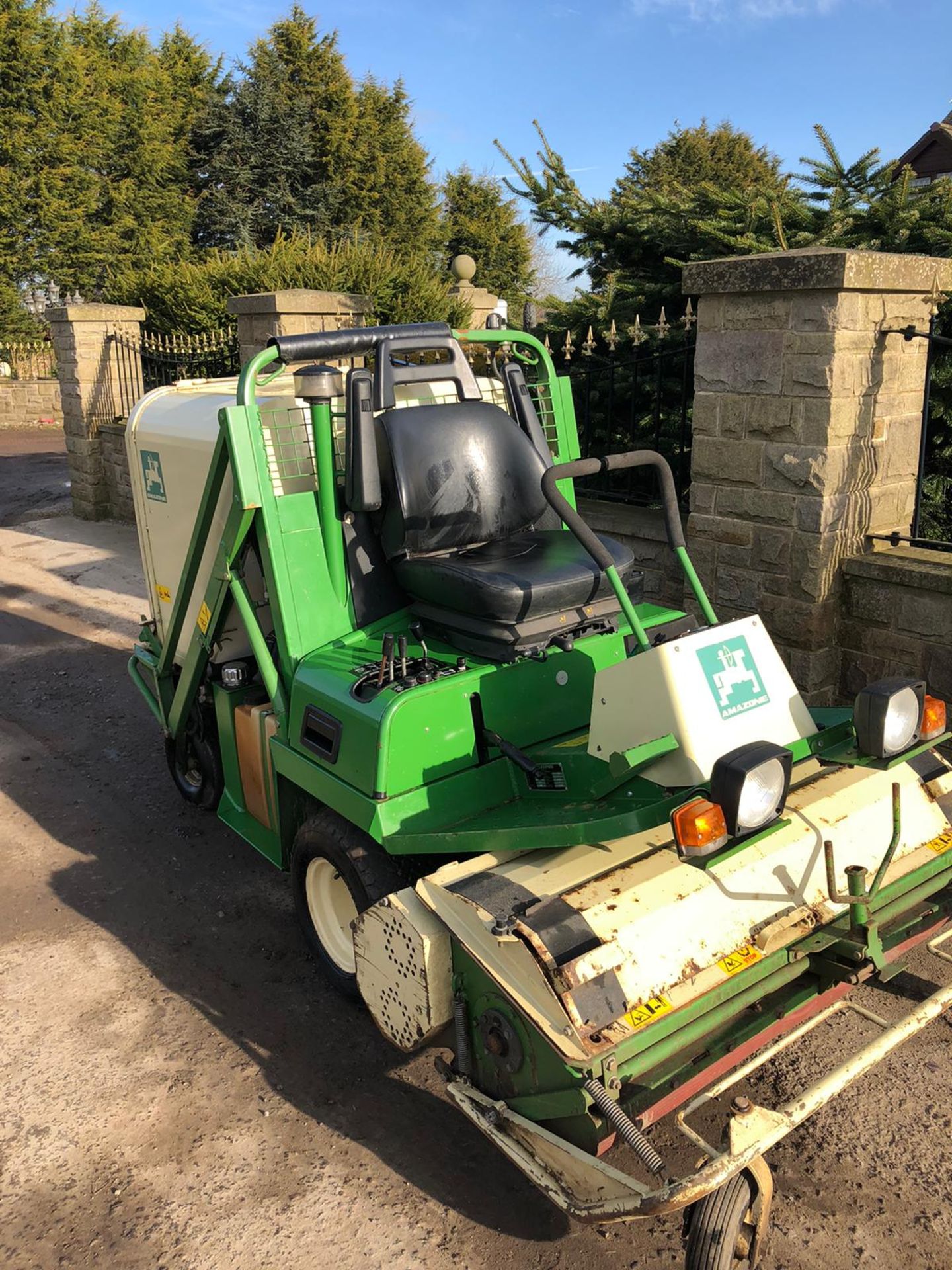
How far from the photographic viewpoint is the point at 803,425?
4.30 metres

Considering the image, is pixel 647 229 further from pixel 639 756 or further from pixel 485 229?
pixel 485 229

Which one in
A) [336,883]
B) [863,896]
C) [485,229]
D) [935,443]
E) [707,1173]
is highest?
[485,229]

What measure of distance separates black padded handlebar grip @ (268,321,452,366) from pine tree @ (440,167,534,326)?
28014 mm

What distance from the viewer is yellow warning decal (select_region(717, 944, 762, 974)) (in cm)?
236

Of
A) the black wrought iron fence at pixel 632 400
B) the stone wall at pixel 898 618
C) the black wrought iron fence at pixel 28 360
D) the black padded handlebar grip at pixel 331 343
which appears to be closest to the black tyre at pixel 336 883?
the black padded handlebar grip at pixel 331 343

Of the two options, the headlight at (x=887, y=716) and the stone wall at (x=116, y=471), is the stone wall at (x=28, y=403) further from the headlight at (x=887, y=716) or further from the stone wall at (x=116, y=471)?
the headlight at (x=887, y=716)

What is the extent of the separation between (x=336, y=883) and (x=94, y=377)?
954 cm

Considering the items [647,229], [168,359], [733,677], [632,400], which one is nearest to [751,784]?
[733,677]

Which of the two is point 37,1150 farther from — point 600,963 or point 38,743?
point 38,743

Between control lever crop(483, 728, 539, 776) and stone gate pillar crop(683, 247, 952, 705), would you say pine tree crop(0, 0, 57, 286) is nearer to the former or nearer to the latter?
stone gate pillar crop(683, 247, 952, 705)

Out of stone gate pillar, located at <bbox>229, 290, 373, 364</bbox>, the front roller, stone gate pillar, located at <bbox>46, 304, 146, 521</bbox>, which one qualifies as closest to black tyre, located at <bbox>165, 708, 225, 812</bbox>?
the front roller

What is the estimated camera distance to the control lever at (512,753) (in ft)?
9.76

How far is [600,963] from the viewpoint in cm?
221

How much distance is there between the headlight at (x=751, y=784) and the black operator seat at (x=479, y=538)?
0.91 metres
